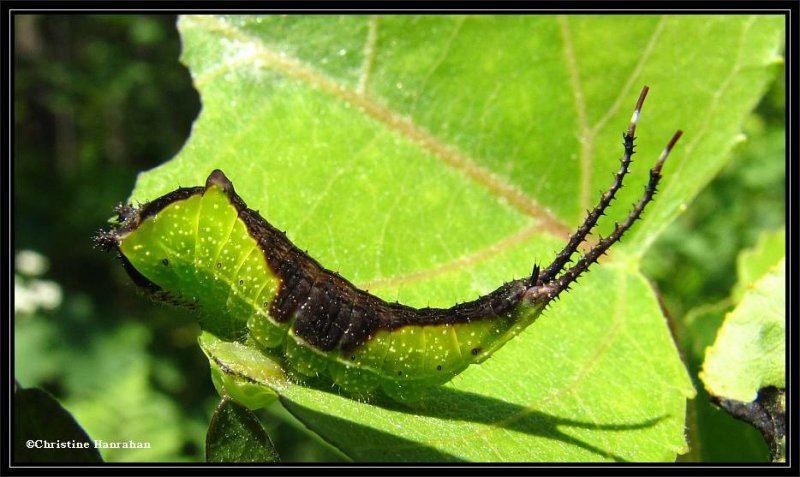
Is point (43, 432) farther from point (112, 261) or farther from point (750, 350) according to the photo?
point (112, 261)

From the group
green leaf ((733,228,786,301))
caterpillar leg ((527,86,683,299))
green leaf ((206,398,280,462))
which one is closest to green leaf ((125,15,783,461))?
caterpillar leg ((527,86,683,299))

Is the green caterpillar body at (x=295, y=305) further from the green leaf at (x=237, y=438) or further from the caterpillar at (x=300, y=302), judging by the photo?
the green leaf at (x=237, y=438)

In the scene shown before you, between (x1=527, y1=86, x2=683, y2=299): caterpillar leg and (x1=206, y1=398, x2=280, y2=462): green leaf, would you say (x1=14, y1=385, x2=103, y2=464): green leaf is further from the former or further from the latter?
(x1=527, y1=86, x2=683, y2=299): caterpillar leg

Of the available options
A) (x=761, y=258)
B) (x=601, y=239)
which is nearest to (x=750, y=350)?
(x=601, y=239)

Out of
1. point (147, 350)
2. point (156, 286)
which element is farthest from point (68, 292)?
point (156, 286)

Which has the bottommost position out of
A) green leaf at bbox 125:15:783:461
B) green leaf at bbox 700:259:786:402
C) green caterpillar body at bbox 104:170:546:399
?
green leaf at bbox 700:259:786:402

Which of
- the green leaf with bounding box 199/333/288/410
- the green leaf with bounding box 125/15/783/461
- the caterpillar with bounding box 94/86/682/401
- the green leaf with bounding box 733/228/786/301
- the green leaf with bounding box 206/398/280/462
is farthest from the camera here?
the green leaf with bounding box 733/228/786/301

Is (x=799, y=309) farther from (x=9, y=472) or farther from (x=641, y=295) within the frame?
(x=9, y=472)

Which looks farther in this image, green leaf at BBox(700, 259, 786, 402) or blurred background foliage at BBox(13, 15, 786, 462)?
blurred background foliage at BBox(13, 15, 786, 462)
